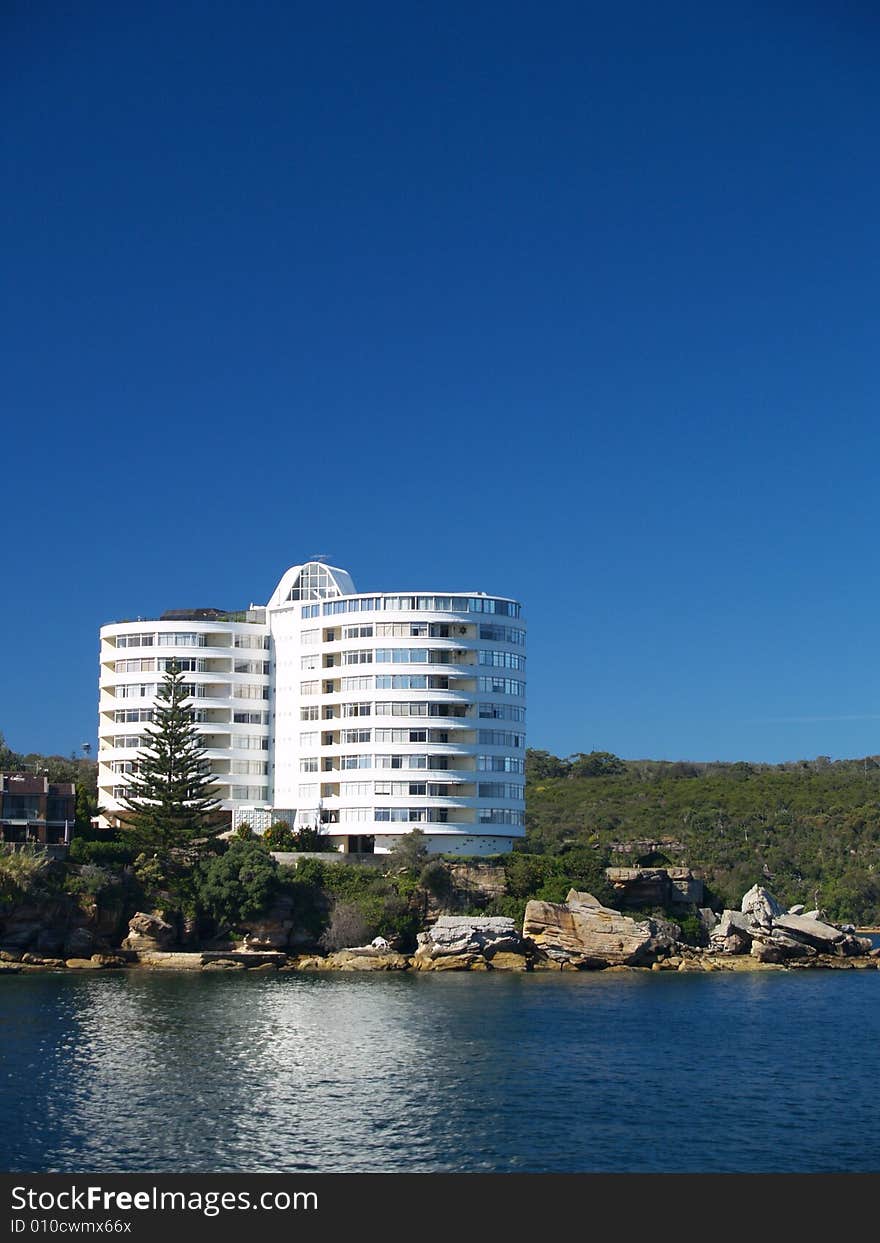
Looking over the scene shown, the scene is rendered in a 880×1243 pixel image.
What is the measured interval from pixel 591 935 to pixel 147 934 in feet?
87.2

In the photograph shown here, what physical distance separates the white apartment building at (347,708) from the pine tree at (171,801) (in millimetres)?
4984

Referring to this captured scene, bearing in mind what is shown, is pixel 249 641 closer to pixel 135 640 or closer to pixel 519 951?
pixel 135 640

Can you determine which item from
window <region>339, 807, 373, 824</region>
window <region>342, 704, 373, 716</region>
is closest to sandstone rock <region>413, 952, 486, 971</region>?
window <region>339, 807, 373, 824</region>

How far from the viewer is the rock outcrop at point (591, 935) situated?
8475 cm

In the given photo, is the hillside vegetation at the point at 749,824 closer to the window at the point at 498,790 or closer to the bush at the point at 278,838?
the window at the point at 498,790

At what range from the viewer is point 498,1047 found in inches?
2046

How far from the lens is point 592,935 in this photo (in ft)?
281

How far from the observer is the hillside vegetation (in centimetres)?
14375

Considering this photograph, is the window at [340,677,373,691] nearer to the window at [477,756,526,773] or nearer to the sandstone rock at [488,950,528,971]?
the window at [477,756,526,773]

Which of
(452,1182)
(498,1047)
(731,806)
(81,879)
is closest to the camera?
(452,1182)

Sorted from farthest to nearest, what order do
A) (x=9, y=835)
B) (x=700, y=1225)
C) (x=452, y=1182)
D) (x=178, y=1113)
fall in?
(x=9, y=835) → (x=178, y=1113) → (x=452, y=1182) → (x=700, y=1225)

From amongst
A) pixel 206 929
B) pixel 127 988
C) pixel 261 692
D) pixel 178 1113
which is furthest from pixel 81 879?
pixel 178 1113

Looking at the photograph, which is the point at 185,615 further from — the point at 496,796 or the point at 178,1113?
the point at 178,1113

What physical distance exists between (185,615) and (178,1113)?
69061 mm
